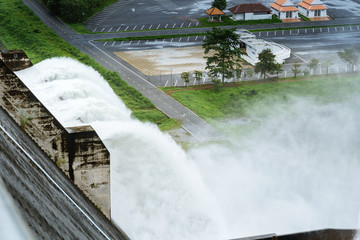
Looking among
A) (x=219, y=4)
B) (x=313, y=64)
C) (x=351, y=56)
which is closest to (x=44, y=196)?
(x=313, y=64)

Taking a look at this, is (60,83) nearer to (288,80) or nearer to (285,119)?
(285,119)

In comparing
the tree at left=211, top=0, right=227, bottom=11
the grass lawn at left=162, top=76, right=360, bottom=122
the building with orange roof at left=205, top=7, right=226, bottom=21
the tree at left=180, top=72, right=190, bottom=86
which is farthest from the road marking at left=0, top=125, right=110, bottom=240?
the tree at left=211, top=0, right=227, bottom=11

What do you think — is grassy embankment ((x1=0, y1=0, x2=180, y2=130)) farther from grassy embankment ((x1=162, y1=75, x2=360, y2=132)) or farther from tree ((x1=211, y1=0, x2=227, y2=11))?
tree ((x1=211, y1=0, x2=227, y2=11))

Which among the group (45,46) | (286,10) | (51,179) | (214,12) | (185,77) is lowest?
(185,77)

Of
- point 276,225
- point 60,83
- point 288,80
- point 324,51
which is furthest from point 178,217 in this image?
point 324,51

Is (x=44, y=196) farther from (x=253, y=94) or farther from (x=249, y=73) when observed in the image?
(x=249, y=73)
